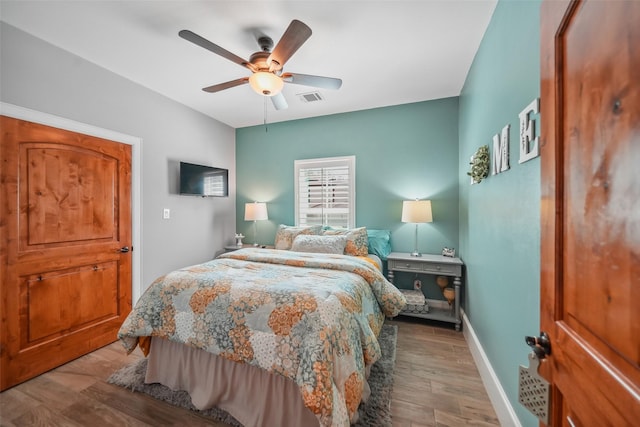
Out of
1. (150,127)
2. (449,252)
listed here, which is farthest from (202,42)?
(449,252)

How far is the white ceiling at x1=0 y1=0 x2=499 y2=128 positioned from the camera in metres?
1.81

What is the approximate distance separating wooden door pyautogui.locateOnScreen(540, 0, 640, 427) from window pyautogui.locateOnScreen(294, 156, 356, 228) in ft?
9.51

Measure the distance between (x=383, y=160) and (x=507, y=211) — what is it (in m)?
2.12

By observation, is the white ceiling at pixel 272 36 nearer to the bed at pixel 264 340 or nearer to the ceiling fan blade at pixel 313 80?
the ceiling fan blade at pixel 313 80

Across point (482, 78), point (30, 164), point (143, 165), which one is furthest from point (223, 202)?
point (482, 78)

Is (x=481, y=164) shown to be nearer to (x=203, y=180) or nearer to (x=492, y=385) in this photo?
(x=492, y=385)

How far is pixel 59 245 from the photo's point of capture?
2248 millimetres

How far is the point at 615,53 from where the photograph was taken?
490mm

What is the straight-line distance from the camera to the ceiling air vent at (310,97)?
3096 millimetres

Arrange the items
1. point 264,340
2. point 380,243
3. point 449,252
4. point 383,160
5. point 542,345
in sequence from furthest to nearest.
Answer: point 383,160 < point 380,243 < point 449,252 < point 264,340 < point 542,345

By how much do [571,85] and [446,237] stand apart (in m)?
2.81

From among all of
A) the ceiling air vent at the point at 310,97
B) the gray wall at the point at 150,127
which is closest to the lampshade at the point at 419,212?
the ceiling air vent at the point at 310,97

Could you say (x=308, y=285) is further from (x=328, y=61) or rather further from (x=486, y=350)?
(x=328, y=61)

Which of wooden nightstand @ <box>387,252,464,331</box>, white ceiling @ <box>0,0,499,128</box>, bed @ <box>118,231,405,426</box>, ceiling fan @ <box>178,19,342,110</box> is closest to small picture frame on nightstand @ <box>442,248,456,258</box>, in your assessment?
wooden nightstand @ <box>387,252,464,331</box>
